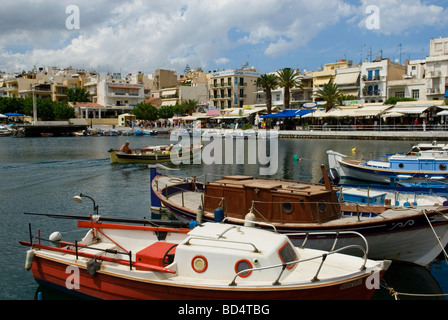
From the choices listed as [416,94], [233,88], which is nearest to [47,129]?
[233,88]

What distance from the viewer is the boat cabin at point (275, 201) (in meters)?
13.0

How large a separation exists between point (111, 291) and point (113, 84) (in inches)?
4127

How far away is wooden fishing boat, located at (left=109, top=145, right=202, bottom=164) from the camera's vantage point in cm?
3866

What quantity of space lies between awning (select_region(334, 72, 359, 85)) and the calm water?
3312cm

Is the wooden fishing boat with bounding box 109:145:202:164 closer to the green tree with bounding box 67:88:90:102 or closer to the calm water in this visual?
the calm water

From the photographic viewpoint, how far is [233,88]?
101 meters

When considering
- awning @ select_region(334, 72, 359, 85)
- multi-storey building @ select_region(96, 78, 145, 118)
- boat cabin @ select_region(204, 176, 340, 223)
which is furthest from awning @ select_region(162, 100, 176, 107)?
boat cabin @ select_region(204, 176, 340, 223)

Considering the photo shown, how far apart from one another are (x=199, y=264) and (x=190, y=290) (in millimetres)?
634

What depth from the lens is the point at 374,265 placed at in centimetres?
966

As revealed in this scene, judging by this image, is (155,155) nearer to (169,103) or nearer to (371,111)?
(371,111)

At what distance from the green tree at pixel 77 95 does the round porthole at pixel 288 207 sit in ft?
346

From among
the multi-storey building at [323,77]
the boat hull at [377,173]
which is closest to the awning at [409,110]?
the multi-storey building at [323,77]
